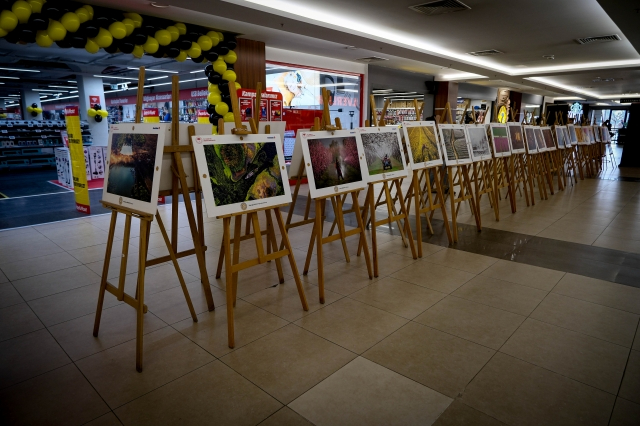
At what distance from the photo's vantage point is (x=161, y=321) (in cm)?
293

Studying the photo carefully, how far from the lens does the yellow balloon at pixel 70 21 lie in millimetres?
5066

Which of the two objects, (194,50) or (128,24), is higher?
(128,24)

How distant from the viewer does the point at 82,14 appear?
17.2 feet

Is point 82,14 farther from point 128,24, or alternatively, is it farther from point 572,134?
point 572,134

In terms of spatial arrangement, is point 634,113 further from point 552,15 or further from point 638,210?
point 552,15

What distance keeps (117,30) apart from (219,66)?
6.38 feet

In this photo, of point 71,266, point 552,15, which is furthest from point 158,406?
point 552,15

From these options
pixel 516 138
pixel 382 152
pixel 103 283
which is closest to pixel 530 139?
pixel 516 138

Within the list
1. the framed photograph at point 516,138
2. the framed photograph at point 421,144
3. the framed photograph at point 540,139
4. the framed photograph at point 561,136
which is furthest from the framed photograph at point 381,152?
the framed photograph at point 561,136

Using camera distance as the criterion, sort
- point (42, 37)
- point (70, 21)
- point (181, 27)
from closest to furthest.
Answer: point (42, 37) → point (70, 21) → point (181, 27)

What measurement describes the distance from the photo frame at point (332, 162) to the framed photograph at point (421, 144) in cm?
96

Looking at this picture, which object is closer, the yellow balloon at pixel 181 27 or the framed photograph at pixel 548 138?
the yellow balloon at pixel 181 27

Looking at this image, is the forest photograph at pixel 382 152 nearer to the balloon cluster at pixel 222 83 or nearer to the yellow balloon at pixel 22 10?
the balloon cluster at pixel 222 83

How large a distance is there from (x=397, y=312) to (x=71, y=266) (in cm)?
325
